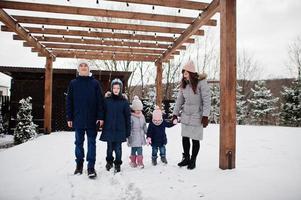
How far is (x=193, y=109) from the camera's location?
14.6 feet

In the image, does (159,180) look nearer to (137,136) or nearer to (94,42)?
(137,136)

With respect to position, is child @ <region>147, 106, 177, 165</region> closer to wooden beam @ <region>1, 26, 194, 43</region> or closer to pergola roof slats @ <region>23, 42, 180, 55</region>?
wooden beam @ <region>1, 26, 194, 43</region>

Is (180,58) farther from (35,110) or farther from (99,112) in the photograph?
(99,112)

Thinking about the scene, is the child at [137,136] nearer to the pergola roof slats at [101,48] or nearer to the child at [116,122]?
the child at [116,122]

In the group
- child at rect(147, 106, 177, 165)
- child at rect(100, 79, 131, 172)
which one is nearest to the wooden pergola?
child at rect(147, 106, 177, 165)

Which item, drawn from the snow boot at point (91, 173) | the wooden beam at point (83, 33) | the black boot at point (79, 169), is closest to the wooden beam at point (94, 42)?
the wooden beam at point (83, 33)

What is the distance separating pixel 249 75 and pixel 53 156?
117 feet

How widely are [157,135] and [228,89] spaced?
154cm

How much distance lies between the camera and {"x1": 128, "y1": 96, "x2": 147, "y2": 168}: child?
4.66 m

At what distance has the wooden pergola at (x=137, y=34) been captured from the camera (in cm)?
438

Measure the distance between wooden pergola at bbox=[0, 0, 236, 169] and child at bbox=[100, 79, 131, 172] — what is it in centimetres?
166

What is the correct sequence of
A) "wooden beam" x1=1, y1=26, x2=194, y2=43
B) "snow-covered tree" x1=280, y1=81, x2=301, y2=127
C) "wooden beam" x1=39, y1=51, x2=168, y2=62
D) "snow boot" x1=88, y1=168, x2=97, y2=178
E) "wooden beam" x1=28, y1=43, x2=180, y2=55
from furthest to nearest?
"snow-covered tree" x1=280, y1=81, x2=301, y2=127 < "wooden beam" x1=39, y1=51, x2=168, y2=62 < "wooden beam" x1=28, y1=43, x2=180, y2=55 < "wooden beam" x1=1, y1=26, x2=194, y2=43 < "snow boot" x1=88, y1=168, x2=97, y2=178

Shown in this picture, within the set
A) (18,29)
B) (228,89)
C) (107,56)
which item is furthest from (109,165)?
(107,56)

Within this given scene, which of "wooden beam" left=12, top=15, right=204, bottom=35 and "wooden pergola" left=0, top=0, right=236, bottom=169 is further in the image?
"wooden beam" left=12, top=15, right=204, bottom=35
